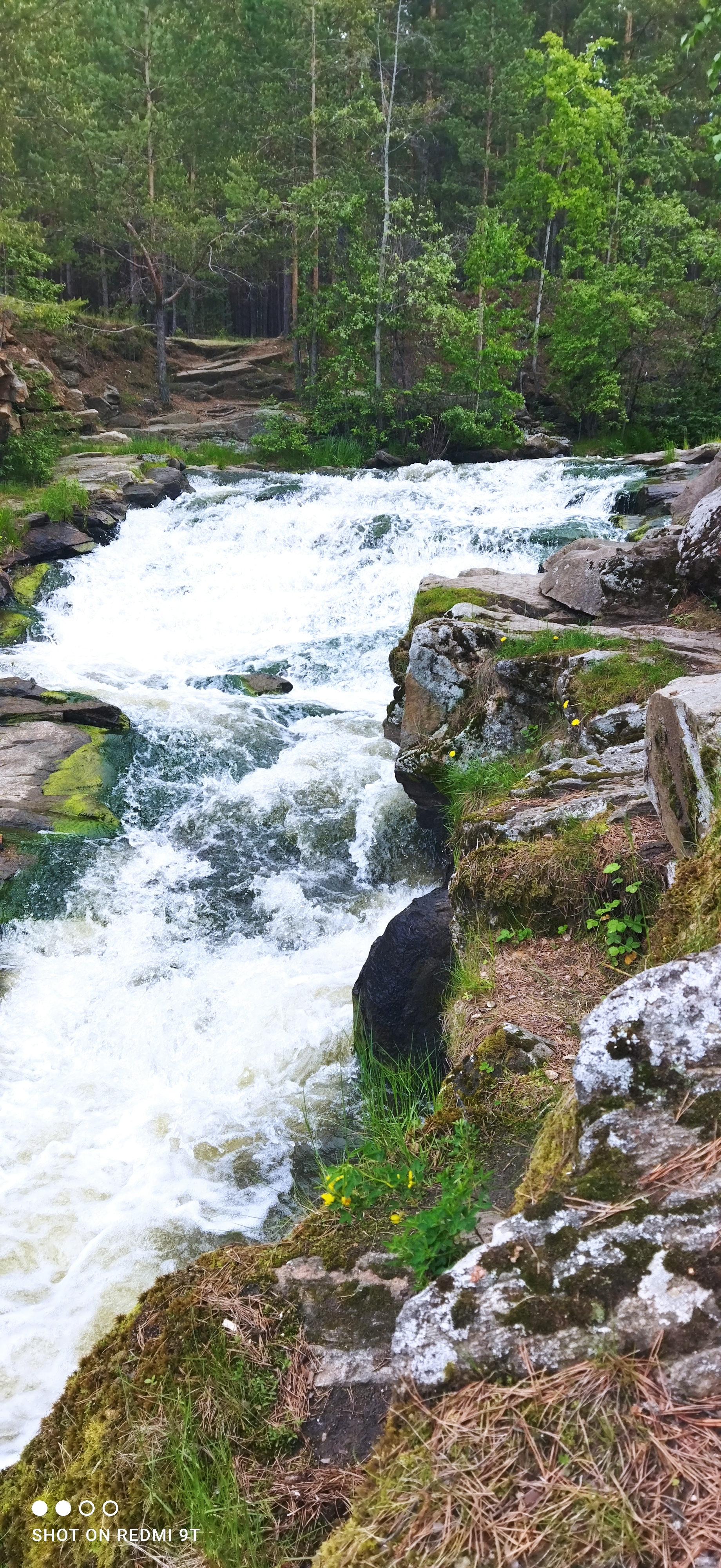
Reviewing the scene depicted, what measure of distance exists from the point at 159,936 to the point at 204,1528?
4.99 meters

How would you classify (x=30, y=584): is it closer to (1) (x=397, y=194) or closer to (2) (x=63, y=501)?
(2) (x=63, y=501)

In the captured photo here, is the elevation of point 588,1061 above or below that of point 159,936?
above

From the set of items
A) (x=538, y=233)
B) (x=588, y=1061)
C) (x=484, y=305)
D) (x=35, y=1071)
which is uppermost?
(x=538, y=233)

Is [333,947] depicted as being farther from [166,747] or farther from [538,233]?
[538,233]

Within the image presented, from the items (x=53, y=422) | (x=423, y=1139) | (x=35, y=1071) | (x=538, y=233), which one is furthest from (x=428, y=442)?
(x=423, y=1139)

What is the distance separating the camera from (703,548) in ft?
21.9

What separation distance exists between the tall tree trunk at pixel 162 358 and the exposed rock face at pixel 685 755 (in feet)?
93.8

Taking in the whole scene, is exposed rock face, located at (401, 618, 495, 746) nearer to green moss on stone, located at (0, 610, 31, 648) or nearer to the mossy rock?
the mossy rock

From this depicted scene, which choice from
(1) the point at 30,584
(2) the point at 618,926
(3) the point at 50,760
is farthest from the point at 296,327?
(2) the point at 618,926

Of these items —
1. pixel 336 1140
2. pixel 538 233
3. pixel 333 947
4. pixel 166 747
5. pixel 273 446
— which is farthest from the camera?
pixel 538 233

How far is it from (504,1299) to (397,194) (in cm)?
3794

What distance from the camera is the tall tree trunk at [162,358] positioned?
27.8 metres

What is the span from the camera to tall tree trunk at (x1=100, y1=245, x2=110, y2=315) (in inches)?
1252

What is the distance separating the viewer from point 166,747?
9.66 meters
